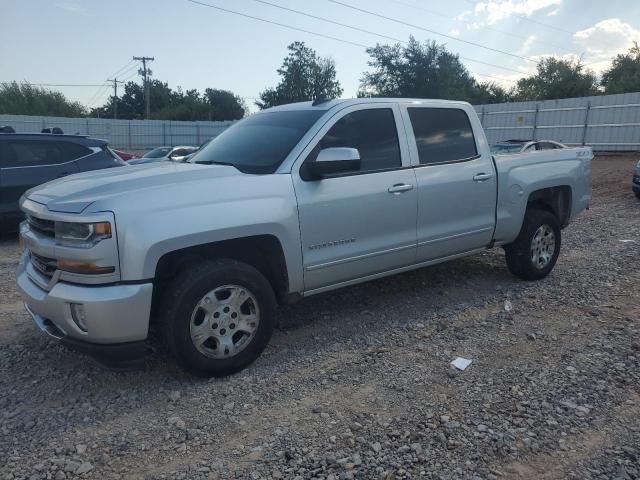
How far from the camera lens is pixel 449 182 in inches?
193

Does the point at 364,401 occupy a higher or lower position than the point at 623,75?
lower

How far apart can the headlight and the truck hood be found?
3.8 inches

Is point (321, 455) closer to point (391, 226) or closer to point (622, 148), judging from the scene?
point (391, 226)

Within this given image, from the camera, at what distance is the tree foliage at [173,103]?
67.9 meters

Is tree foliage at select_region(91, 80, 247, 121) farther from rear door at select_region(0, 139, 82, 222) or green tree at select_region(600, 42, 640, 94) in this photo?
rear door at select_region(0, 139, 82, 222)

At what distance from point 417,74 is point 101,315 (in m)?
49.2

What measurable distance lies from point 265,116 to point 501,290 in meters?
3.05

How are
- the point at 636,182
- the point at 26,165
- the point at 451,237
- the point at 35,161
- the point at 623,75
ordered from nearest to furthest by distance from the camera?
the point at 451,237
the point at 26,165
the point at 35,161
the point at 636,182
the point at 623,75

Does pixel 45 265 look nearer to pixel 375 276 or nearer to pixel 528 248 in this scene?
pixel 375 276

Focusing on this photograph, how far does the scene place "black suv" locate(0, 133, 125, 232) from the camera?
8.03 metres

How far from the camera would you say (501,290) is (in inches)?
224

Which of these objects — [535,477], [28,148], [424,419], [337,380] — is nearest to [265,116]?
[337,380]

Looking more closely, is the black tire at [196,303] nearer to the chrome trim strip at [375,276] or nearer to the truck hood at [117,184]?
the chrome trim strip at [375,276]

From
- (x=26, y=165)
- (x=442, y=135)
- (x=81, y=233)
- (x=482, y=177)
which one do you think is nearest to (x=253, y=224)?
(x=81, y=233)
